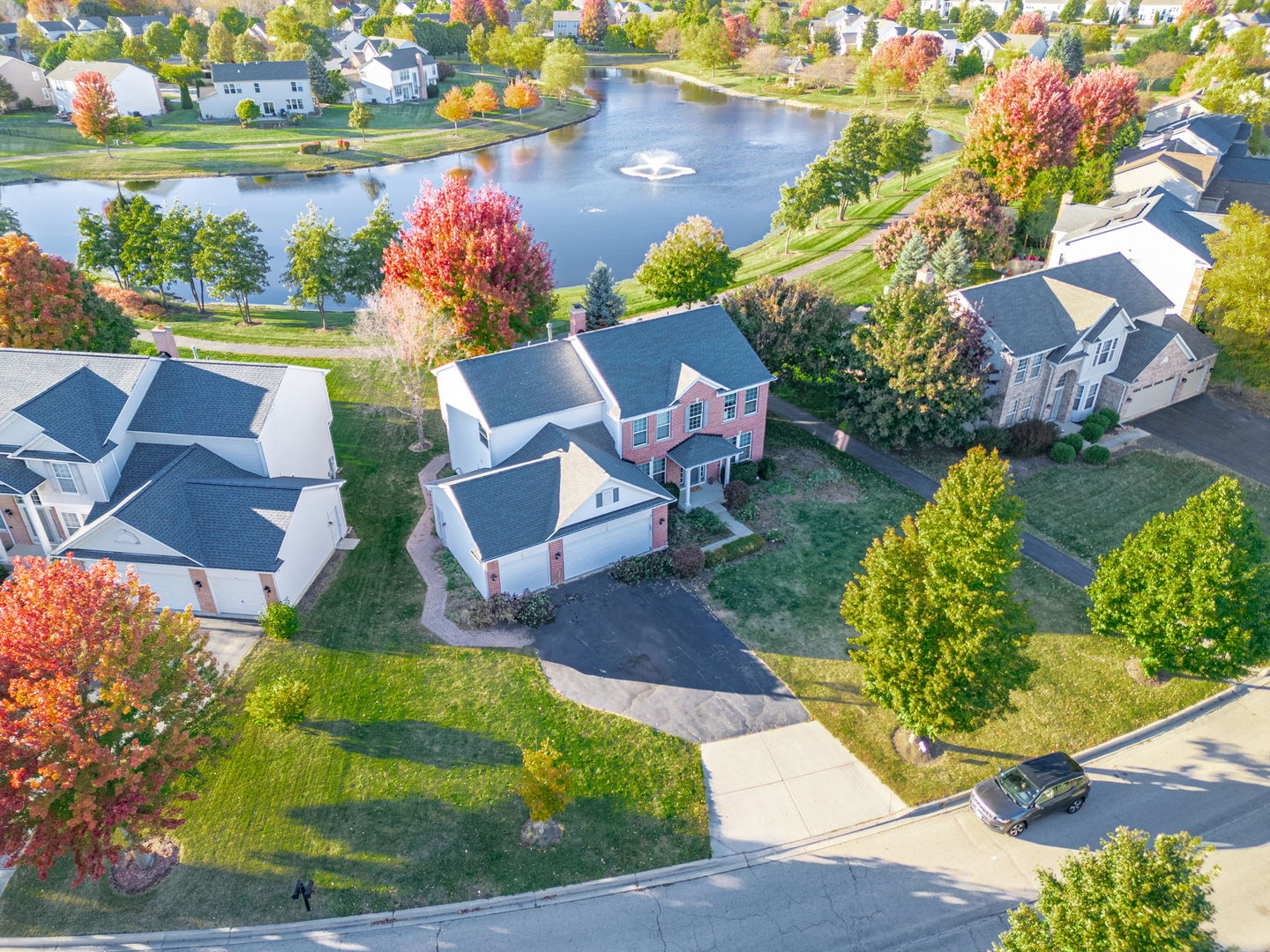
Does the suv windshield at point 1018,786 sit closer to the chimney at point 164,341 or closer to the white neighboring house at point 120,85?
the chimney at point 164,341

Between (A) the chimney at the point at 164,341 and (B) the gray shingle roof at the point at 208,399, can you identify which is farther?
(A) the chimney at the point at 164,341

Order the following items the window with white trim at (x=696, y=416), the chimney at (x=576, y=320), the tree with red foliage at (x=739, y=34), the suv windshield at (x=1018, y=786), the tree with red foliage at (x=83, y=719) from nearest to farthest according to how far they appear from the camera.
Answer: the tree with red foliage at (x=83, y=719) → the suv windshield at (x=1018, y=786) → the window with white trim at (x=696, y=416) → the chimney at (x=576, y=320) → the tree with red foliage at (x=739, y=34)

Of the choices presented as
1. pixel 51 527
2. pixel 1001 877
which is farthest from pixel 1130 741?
pixel 51 527

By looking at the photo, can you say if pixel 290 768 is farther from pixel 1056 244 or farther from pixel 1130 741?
pixel 1056 244

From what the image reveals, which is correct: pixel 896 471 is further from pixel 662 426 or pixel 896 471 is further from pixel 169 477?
pixel 169 477

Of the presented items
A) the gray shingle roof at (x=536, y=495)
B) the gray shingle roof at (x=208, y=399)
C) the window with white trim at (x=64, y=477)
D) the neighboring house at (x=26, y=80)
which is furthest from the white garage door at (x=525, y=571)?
the neighboring house at (x=26, y=80)

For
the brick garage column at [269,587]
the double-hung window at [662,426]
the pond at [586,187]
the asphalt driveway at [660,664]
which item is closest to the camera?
the asphalt driveway at [660,664]

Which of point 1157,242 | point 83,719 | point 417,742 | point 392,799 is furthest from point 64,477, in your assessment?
point 1157,242
